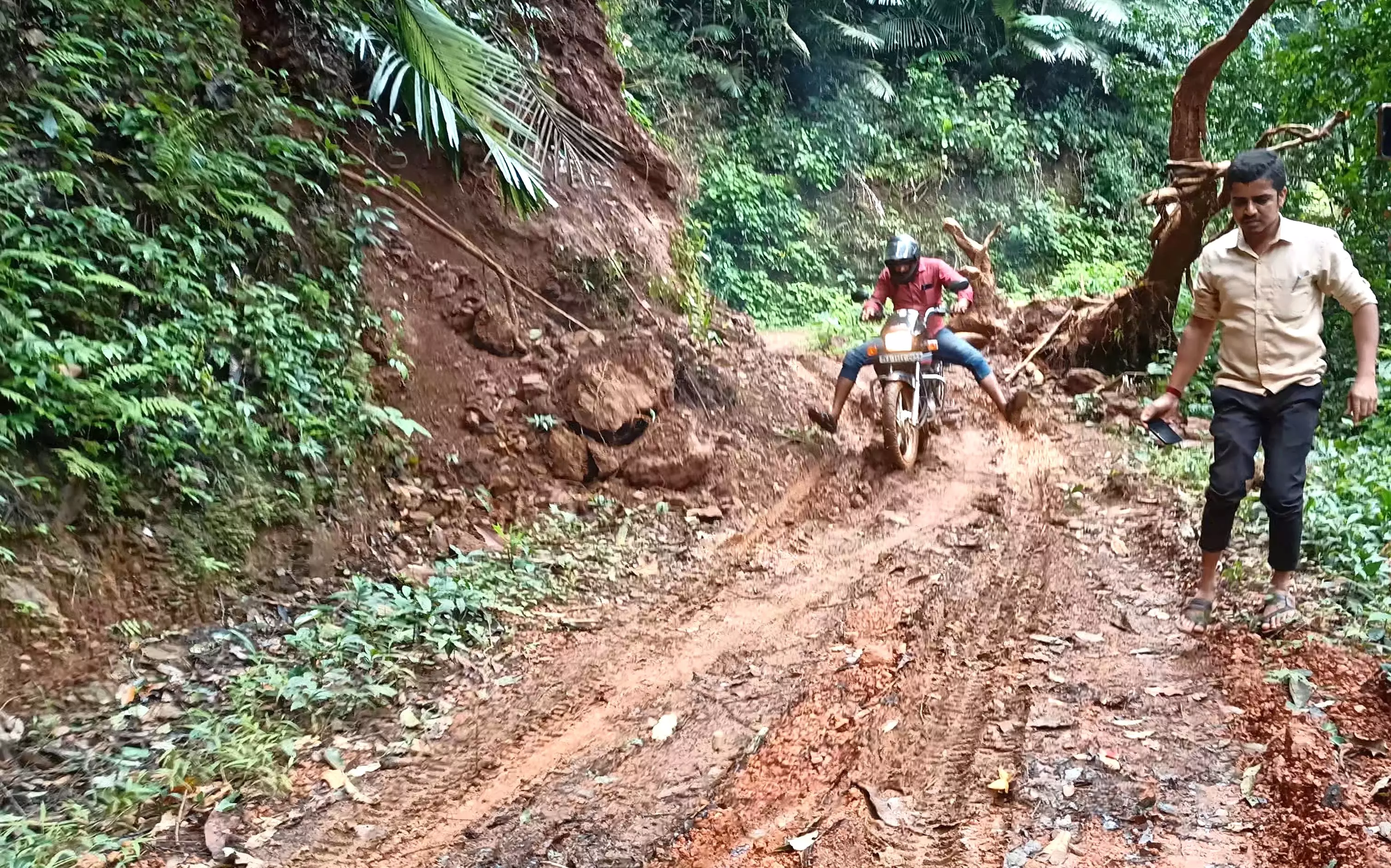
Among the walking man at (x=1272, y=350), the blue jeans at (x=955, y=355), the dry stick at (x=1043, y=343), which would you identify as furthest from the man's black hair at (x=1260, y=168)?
the dry stick at (x=1043, y=343)

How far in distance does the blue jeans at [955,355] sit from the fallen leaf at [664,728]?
4327 millimetres

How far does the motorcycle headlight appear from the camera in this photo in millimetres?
6918

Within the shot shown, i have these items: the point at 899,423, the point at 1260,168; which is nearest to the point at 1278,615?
the point at 1260,168

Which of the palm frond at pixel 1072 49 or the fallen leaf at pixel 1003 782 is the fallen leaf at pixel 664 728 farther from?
the palm frond at pixel 1072 49

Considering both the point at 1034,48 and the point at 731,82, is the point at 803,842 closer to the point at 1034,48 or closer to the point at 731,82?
the point at 731,82

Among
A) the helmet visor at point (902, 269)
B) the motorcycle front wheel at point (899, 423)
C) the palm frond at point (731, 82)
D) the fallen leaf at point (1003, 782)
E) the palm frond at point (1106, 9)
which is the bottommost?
the fallen leaf at point (1003, 782)

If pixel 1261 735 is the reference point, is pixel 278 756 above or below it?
below

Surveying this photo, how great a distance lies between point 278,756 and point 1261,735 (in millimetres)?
3667

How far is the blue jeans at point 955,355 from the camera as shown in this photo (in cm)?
714

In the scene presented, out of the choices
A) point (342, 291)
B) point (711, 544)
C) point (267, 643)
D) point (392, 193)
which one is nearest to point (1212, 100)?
point (711, 544)

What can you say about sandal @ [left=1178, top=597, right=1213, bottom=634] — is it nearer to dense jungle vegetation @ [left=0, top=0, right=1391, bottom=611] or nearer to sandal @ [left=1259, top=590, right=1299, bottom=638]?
sandal @ [left=1259, top=590, right=1299, bottom=638]

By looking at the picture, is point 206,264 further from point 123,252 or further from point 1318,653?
point 1318,653

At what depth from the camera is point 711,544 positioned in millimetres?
5703

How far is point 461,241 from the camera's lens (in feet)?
21.3
